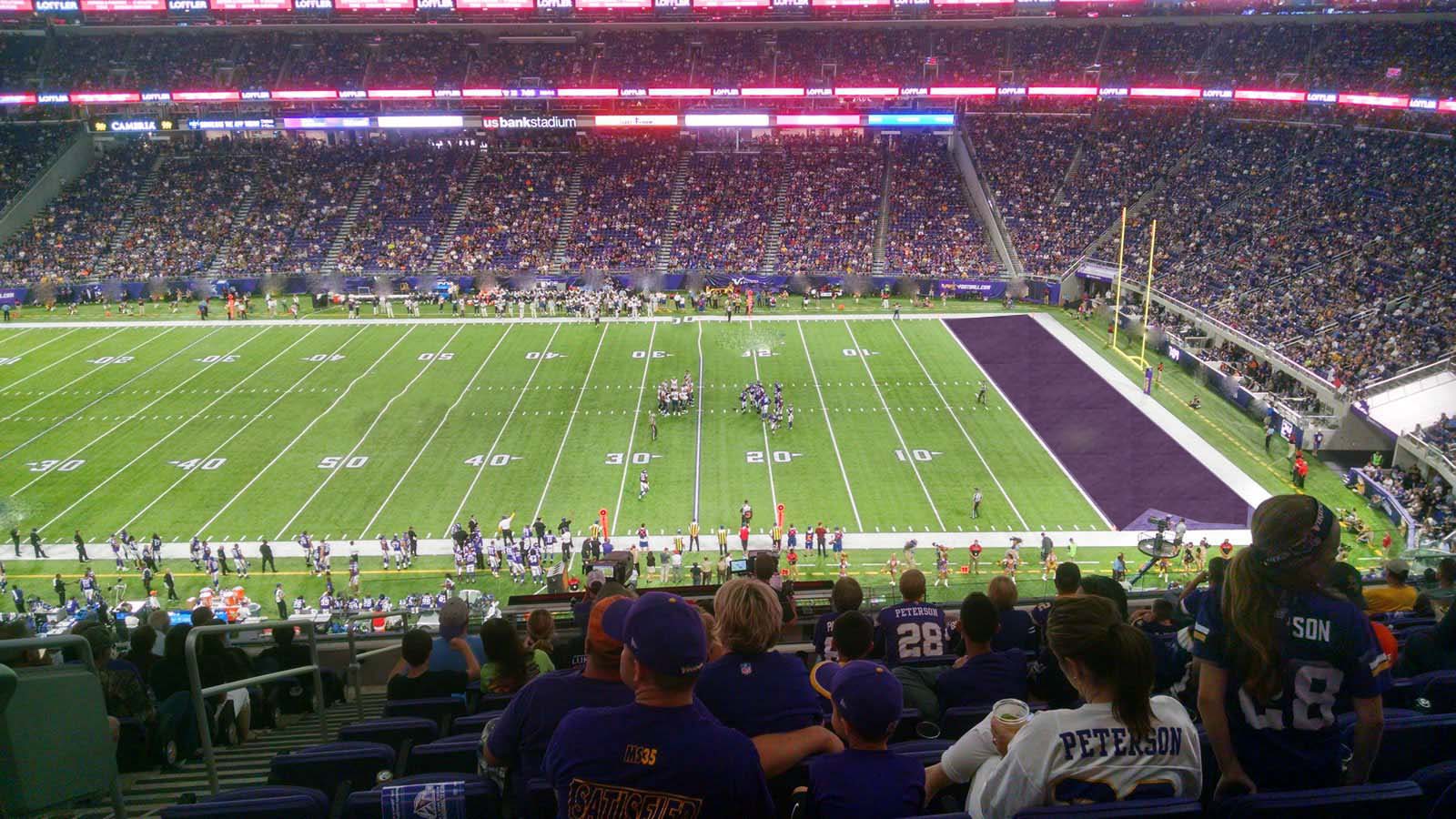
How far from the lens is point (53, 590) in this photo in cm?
2470

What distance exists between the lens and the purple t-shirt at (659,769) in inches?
135

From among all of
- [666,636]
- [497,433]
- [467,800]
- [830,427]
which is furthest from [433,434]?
[666,636]

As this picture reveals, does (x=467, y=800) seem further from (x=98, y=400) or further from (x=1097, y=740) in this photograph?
(x=98, y=400)

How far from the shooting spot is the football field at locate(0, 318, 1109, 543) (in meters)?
28.7

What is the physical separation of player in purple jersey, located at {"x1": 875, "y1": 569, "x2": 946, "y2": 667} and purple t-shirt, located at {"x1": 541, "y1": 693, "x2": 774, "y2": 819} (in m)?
4.08

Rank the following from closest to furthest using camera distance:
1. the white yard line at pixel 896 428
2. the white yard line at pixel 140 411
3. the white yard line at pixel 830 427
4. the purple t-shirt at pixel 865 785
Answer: the purple t-shirt at pixel 865 785
the white yard line at pixel 896 428
the white yard line at pixel 830 427
the white yard line at pixel 140 411

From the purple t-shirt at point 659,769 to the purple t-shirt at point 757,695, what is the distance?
3.18 feet

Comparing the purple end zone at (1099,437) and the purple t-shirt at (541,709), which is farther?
the purple end zone at (1099,437)

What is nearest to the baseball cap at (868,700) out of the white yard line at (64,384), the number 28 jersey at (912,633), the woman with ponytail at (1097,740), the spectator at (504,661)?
the woman with ponytail at (1097,740)

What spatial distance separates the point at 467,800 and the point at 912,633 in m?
3.83

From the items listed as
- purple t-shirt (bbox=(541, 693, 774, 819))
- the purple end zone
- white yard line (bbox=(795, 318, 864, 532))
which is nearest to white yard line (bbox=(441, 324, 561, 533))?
white yard line (bbox=(795, 318, 864, 532))

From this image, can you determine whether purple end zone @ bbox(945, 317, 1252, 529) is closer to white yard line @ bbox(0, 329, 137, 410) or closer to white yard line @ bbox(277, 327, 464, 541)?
white yard line @ bbox(277, 327, 464, 541)

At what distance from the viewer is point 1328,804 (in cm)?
362

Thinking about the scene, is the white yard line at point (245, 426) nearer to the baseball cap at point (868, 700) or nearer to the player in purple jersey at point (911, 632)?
the player in purple jersey at point (911, 632)
